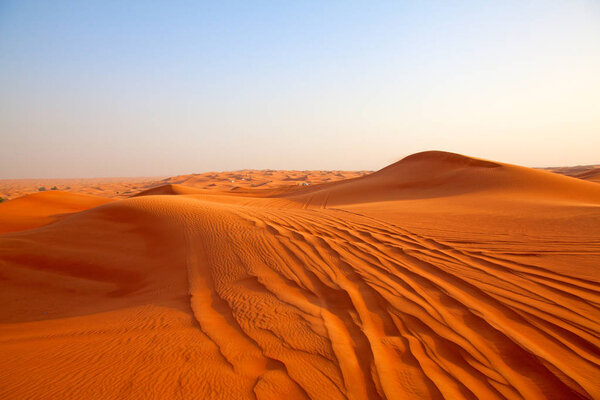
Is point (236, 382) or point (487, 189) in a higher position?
point (487, 189)

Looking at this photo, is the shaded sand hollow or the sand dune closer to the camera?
the shaded sand hollow

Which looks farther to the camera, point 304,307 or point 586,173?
point 586,173

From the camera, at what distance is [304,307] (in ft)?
10.9

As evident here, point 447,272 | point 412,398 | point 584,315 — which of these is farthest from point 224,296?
point 584,315

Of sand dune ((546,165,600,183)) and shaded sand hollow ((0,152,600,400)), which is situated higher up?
sand dune ((546,165,600,183))

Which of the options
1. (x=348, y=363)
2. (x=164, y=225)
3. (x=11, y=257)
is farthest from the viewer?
(x=164, y=225)

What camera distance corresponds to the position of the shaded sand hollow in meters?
2.19

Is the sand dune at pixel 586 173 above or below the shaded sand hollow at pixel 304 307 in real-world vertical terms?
above

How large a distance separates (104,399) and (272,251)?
3195 mm

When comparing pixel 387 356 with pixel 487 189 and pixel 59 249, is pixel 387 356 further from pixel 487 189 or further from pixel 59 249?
pixel 487 189

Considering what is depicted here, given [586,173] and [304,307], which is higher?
[586,173]

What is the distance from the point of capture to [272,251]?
5.10m

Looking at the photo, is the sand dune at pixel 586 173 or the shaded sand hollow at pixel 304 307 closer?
the shaded sand hollow at pixel 304 307

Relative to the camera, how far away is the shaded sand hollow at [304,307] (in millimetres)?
2191
